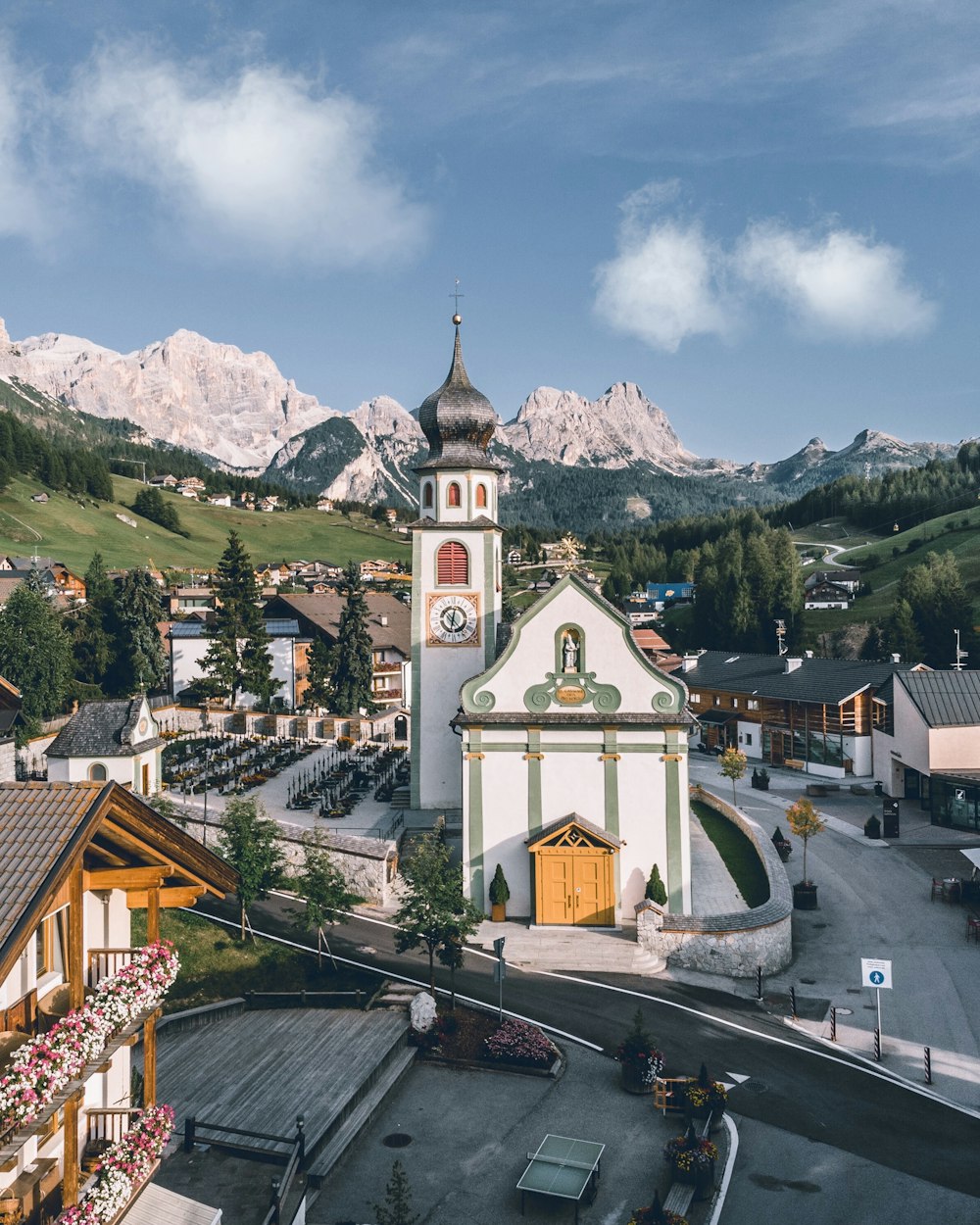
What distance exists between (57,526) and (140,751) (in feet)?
409

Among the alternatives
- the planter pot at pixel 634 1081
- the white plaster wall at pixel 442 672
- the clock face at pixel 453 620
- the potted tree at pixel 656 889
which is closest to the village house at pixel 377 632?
the white plaster wall at pixel 442 672

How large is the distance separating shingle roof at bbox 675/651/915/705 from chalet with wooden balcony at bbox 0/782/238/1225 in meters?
53.1

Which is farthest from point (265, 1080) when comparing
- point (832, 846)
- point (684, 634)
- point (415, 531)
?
point (684, 634)

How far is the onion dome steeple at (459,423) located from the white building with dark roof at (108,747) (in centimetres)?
1853

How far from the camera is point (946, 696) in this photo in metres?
53.2

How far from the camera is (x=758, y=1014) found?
27.6 meters

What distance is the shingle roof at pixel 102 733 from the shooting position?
1831 inches

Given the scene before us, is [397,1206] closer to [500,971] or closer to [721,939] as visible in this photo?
[500,971]

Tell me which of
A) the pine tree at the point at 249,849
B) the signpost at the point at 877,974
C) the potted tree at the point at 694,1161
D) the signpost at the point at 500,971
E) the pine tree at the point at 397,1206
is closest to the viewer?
the pine tree at the point at 397,1206

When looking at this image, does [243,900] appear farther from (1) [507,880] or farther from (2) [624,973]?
(2) [624,973]

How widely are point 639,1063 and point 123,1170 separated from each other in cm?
1419

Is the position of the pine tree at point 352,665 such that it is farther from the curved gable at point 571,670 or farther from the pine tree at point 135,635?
the curved gable at point 571,670

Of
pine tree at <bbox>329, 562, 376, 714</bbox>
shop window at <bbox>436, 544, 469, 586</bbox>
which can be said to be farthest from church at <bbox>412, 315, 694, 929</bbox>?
pine tree at <bbox>329, 562, 376, 714</bbox>

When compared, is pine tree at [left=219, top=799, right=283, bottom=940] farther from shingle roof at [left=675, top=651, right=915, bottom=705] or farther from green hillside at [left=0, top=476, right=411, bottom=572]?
green hillside at [left=0, top=476, right=411, bottom=572]
